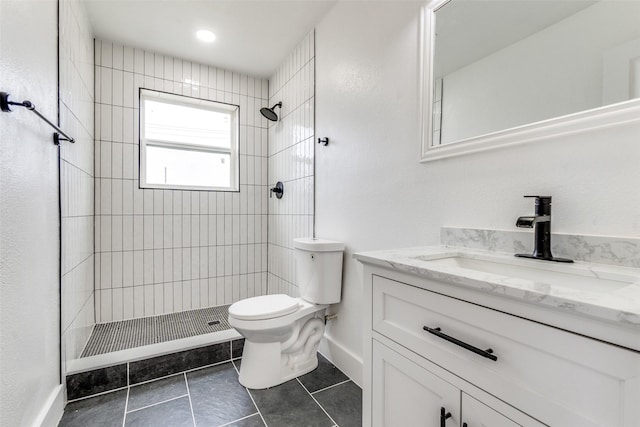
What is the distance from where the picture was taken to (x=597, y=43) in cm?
85

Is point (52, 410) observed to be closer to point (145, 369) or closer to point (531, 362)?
point (145, 369)

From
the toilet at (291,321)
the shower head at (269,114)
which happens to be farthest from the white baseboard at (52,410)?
the shower head at (269,114)

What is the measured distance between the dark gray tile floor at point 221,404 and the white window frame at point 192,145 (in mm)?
1602

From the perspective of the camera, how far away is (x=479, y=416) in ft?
2.09

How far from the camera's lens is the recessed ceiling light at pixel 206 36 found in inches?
85.7

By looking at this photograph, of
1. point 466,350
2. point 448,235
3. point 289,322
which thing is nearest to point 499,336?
point 466,350

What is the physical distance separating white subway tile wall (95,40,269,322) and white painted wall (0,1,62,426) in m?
1.06

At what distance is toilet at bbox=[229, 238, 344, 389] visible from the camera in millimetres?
1590

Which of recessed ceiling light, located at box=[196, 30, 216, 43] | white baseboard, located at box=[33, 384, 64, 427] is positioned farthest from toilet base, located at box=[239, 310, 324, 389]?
recessed ceiling light, located at box=[196, 30, 216, 43]

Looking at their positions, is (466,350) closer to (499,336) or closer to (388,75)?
(499,336)

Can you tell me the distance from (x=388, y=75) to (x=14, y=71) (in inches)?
59.9

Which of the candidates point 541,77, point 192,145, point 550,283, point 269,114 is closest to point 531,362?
point 550,283

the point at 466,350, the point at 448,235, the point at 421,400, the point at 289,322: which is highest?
the point at 448,235

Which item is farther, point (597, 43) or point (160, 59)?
point (160, 59)
